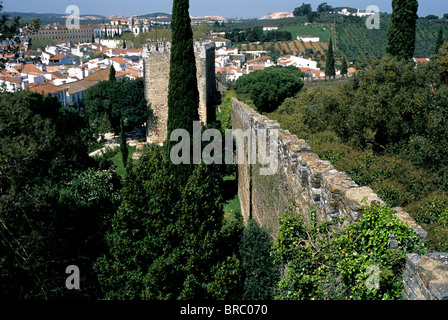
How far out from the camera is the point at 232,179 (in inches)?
760

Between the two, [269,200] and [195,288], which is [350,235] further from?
[269,200]

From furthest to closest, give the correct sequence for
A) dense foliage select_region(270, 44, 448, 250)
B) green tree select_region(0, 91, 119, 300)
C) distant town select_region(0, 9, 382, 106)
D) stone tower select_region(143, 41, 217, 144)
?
stone tower select_region(143, 41, 217, 144) < distant town select_region(0, 9, 382, 106) < dense foliage select_region(270, 44, 448, 250) < green tree select_region(0, 91, 119, 300)

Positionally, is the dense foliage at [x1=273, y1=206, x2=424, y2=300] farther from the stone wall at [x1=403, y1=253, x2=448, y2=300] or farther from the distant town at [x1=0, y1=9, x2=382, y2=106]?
the distant town at [x1=0, y1=9, x2=382, y2=106]

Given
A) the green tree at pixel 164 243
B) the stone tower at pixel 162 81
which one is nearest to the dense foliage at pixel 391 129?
the green tree at pixel 164 243

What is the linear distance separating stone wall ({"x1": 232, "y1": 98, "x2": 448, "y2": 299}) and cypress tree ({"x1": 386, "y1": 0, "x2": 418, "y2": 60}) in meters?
10.2

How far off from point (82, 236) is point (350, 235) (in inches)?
306

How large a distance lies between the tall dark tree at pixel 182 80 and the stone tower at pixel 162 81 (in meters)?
6.65

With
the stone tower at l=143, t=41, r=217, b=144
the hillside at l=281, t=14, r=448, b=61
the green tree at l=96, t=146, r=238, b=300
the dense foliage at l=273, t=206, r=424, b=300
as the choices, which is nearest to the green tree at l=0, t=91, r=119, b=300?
the green tree at l=96, t=146, r=238, b=300

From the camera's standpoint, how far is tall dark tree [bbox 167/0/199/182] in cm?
1542

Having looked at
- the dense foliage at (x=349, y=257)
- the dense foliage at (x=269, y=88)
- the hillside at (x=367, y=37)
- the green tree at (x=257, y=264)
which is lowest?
the green tree at (x=257, y=264)

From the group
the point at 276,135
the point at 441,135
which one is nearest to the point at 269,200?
the point at 276,135

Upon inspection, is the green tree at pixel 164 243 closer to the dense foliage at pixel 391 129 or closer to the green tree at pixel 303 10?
the dense foliage at pixel 391 129

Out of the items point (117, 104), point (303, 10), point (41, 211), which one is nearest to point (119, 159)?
point (117, 104)

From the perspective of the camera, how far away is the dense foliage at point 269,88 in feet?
99.5
